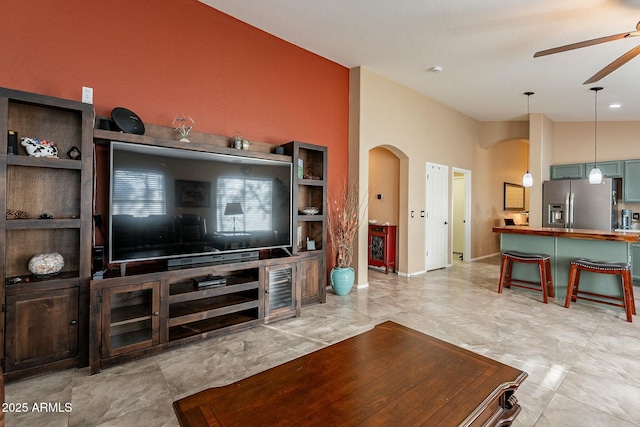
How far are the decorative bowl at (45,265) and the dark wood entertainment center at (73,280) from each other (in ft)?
0.19

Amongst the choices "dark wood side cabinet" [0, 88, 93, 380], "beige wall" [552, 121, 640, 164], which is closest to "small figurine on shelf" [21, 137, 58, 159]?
"dark wood side cabinet" [0, 88, 93, 380]

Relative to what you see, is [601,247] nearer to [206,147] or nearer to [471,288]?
[471,288]

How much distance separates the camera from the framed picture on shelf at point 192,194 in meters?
2.76

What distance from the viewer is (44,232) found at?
240 cm

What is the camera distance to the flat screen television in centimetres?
248

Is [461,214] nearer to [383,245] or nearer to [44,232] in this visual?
[383,245]

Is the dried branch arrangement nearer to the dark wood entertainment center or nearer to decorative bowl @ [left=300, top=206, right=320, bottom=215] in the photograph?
decorative bowl @ [left=300, top=206, right=320, bottom=215]

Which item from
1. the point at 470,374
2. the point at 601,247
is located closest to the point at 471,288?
the point at 601,247

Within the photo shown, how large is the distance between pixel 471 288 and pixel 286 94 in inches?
154

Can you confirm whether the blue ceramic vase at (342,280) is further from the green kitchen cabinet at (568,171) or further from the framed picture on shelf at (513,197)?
the framed picture on shelf at (513,197)

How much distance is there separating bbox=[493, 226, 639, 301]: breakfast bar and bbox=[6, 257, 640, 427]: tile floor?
1.03ft

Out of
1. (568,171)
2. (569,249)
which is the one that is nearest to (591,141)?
(568,171)

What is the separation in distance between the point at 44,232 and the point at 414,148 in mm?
5070

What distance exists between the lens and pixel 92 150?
2.33 meters
